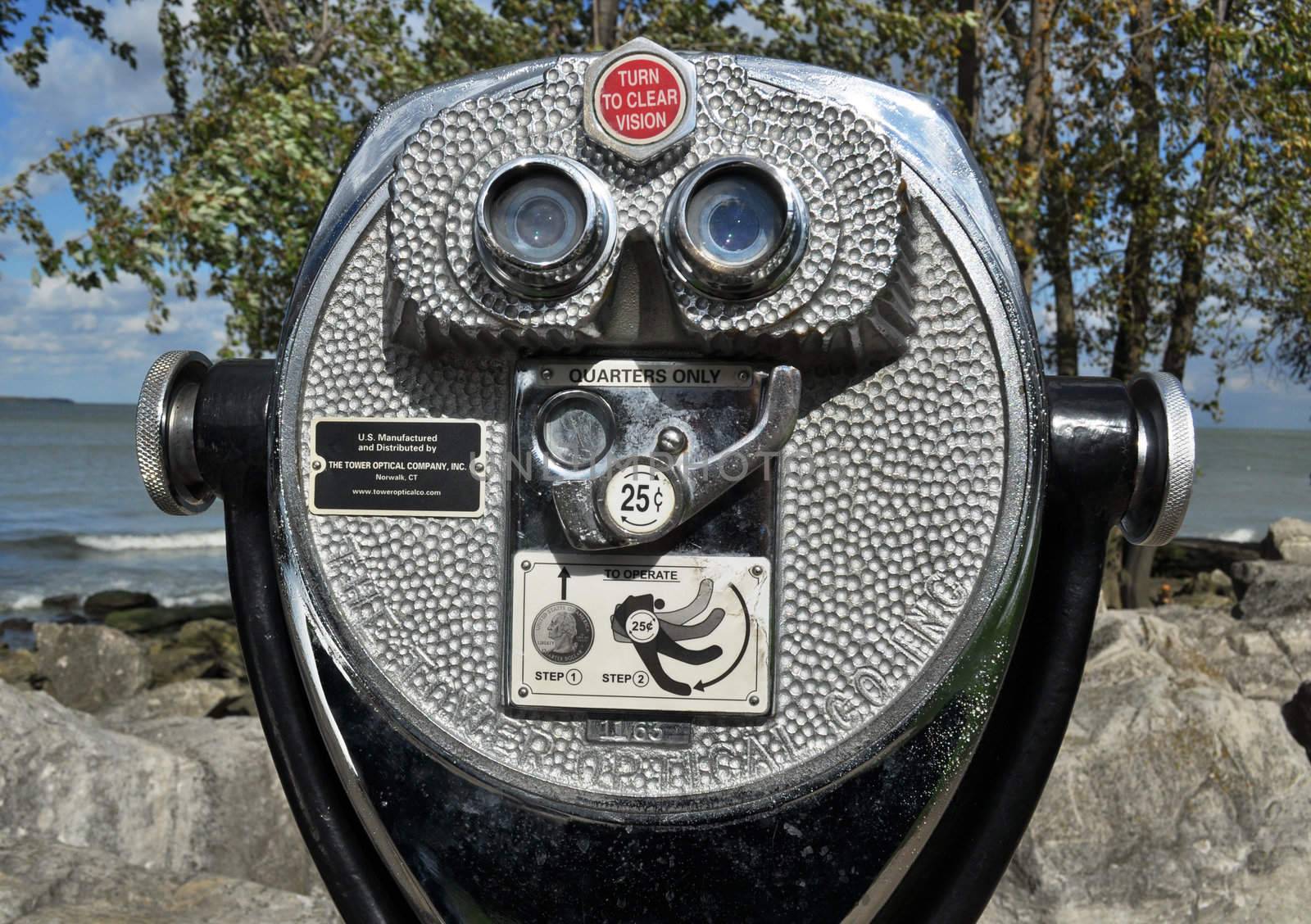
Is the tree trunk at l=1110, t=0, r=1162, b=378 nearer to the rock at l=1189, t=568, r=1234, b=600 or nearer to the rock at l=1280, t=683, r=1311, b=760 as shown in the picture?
the rock at l=1189, t=568, r=1234, b=600

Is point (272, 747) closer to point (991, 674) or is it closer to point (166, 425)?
point (166, 425)

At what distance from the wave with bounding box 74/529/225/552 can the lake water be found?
1 centimetres

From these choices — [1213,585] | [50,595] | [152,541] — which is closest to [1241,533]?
[1213,585]

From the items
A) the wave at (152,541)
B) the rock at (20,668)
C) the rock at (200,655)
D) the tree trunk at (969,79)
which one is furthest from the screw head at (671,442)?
the wave at (152,541)

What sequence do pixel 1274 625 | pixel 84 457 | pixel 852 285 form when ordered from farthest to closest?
1. pixel 84 457
2. pixel 1274 625
3. pixel 852 285

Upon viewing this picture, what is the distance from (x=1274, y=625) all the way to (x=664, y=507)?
18.0 ft

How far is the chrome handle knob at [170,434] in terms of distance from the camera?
137cm

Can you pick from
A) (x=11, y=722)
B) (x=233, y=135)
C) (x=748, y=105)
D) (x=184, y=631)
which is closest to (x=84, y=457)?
(x=184, y=631)

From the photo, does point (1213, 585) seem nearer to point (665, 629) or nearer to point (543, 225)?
point (665, 629)

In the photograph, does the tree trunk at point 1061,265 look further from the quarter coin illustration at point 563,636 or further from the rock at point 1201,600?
the quarter coin illustration at point 563,636

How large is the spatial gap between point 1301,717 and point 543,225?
3511 millimetres

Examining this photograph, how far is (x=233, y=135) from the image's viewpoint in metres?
4.77

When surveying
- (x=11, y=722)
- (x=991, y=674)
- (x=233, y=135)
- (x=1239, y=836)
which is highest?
(x=233, y=135)

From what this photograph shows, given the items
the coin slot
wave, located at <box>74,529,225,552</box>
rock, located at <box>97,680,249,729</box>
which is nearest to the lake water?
wave, located at <box>74,529,225,552</box>
